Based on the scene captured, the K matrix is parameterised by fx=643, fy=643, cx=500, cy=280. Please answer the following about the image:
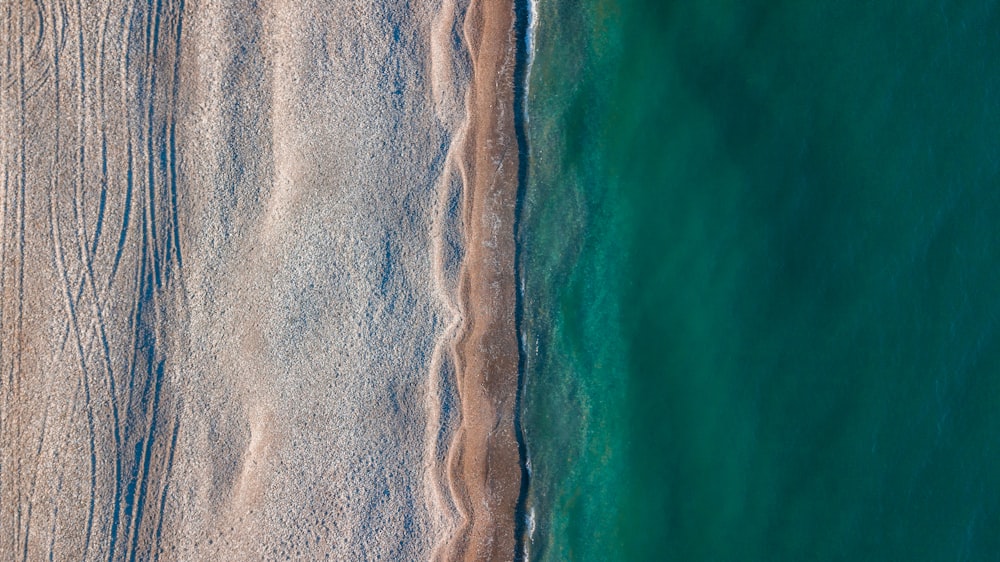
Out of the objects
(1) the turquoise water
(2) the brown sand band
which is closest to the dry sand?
(2) the brown sand band

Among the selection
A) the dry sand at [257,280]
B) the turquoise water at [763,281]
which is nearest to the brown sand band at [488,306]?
the dry sand at [257,280]

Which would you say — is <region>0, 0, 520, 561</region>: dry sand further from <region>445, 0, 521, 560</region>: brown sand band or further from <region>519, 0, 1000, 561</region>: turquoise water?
<region>519, 0, 1000, 561</region>: turquoise water

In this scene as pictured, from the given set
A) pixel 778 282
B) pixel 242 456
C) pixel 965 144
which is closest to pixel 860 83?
pixel 965 144

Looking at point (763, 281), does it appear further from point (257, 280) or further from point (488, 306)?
point (257, 280)

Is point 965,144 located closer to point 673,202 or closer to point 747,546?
point 673,202

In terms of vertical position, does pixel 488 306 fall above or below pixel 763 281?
below

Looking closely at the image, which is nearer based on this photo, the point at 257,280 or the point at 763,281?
the point at 257,280

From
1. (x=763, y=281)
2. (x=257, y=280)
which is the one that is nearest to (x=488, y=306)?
(x=257, y=280)
